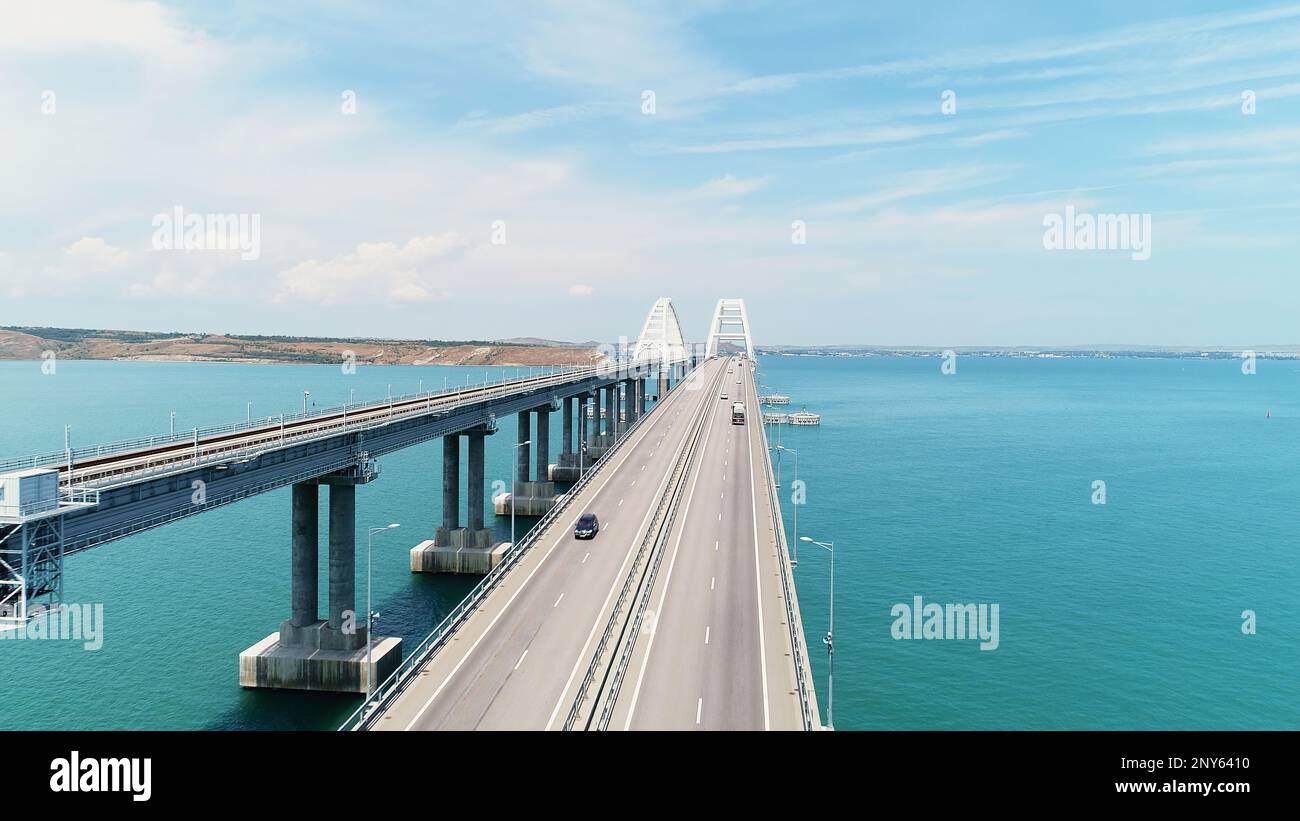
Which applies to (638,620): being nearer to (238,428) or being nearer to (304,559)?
(304,559)

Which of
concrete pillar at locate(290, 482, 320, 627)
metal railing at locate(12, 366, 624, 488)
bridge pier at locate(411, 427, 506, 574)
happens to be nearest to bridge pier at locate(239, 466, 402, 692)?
concrete pillar at locate(290, 482, 320, 627)

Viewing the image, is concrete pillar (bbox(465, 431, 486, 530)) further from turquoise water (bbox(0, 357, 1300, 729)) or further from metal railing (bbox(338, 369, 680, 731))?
metal railing (bbox(338, 369, 680, 731))

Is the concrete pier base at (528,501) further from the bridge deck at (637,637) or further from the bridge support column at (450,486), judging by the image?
the bridge deck at (637,637)

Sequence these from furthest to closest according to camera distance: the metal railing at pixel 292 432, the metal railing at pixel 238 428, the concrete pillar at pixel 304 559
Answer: the concrete pillar at pixel 304 559
the metal railing at pixel 292 432
the metal railing at pixel 238 428

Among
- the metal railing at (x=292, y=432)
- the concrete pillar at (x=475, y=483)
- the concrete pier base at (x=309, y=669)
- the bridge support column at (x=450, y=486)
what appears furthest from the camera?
the concrete pillar at (x=475, y=483)

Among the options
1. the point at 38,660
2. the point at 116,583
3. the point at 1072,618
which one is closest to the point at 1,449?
the point at 116,583

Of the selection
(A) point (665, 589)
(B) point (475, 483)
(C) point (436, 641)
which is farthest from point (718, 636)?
(B) point (475, 483)

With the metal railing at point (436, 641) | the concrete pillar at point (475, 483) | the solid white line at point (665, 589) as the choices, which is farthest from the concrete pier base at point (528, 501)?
the metal railing at point (436, 641)
